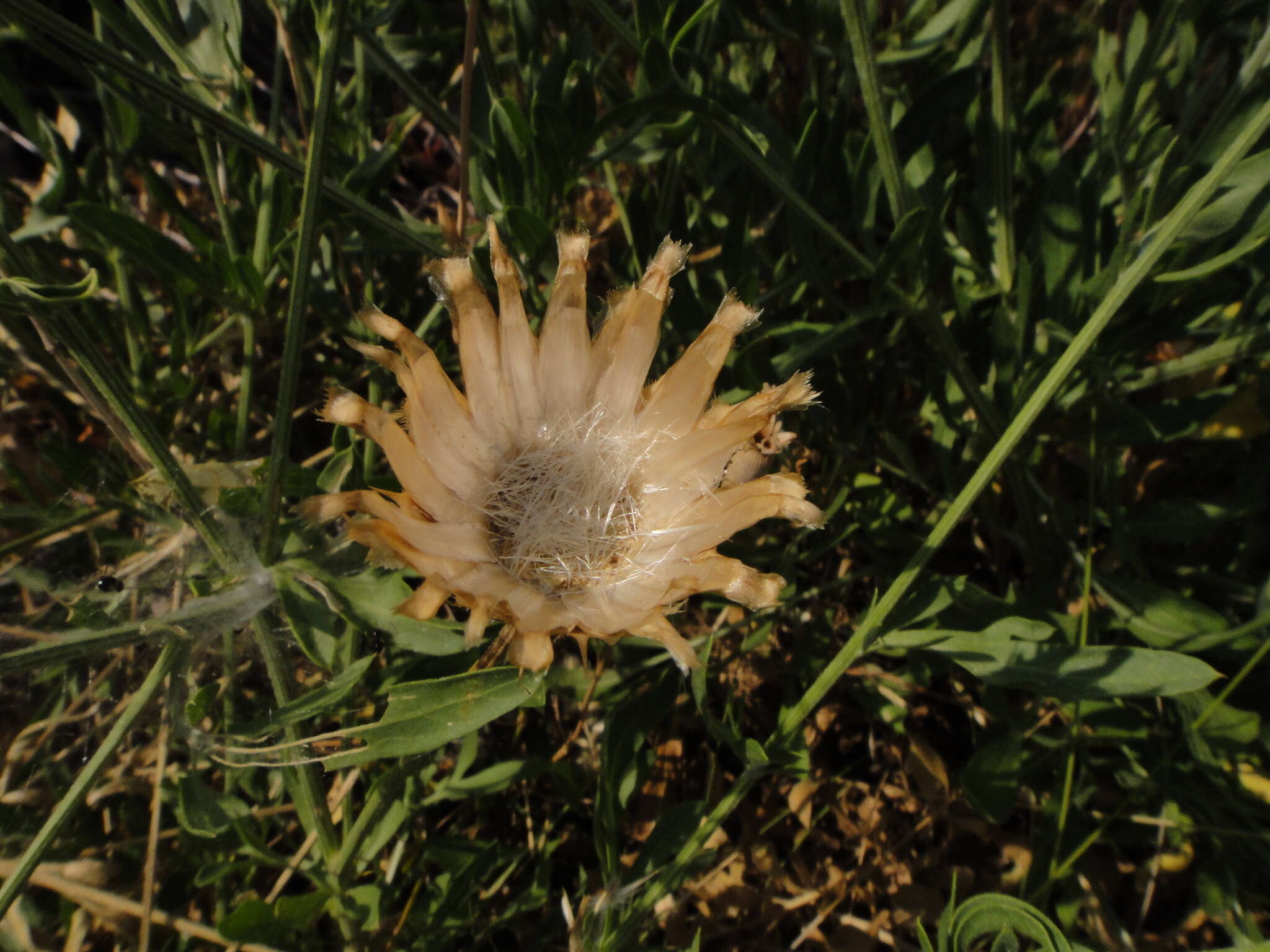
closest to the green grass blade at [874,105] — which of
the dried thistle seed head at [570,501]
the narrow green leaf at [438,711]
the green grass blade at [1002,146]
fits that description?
the green grass blade at [1002,146]

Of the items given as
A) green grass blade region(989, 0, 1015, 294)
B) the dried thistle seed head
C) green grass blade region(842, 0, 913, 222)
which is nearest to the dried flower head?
the dried thistle seed head

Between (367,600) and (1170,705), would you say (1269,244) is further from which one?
(367,600)

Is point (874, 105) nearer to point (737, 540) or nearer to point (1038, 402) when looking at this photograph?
point (1038, 402)

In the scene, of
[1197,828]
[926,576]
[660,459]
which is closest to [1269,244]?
[926,576]

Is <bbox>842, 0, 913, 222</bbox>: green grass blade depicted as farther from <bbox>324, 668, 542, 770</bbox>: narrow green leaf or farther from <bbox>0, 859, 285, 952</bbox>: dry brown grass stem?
<bbox>0, 859, 285, 952</bbox>: dry brown grass stem

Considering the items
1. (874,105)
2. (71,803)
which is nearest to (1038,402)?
(874,105)

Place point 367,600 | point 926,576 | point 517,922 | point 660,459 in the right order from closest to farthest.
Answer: point 367,600 < point 660,459 < point 517,922 < point 926,576

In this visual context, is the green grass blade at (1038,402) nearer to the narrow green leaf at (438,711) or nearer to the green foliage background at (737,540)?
the green foliage background at (737,540)
